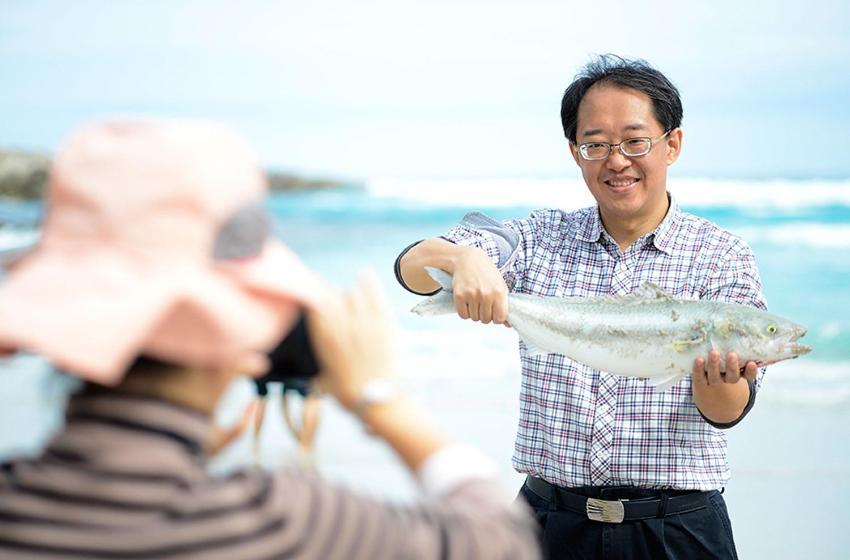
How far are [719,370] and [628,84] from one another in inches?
28.3

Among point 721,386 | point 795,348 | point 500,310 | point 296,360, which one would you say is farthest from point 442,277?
point 296,360

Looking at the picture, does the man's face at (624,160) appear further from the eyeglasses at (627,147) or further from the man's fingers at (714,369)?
the man's fingers at (714,369)

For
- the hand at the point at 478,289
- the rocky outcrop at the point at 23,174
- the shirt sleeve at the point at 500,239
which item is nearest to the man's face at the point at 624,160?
the shirt sleeve at the point at 500,239

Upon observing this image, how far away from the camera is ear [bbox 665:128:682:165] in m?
2.52

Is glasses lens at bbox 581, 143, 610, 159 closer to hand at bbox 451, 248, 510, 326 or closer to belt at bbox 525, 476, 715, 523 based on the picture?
hand at bbox 451, 248, 510, 326

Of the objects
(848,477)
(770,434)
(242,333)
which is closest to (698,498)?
(242,333)

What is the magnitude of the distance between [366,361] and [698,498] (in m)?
1.50

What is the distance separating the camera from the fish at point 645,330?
218cm

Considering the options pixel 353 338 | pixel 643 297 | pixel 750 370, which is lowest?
pixel 750 370

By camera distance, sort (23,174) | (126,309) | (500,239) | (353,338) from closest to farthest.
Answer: (126,309) < (353,338) < (500,239) < (23,174)

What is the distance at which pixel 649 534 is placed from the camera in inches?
92.6

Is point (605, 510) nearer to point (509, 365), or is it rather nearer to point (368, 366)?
point (368, 366)

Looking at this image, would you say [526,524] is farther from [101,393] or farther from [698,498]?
[698,498]

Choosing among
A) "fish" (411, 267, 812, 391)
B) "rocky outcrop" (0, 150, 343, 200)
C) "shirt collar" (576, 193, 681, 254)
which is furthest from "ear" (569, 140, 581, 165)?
"rocky outcrop" (0, 150, 343, 200)
